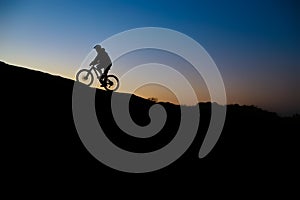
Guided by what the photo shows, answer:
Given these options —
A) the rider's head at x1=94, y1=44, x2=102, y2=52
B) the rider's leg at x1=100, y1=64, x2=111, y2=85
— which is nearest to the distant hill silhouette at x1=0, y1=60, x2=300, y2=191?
the rider's leg at x1=100, y1=64, x2=111, y2=85

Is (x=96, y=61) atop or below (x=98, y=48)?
below

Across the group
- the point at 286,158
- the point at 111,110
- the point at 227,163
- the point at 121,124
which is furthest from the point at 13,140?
the point at 286,158

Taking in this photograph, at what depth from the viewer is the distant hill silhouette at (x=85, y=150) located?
8844 millimetres

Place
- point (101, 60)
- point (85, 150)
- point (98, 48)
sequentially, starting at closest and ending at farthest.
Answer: point (85, 150) < point (98, 48) < point (101, 60)

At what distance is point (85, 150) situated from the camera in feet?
34.5

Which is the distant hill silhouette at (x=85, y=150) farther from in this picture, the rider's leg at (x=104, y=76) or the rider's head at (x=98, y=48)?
the rider's head at (x=98, y=48)

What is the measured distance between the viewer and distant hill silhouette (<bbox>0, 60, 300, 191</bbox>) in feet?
29.0

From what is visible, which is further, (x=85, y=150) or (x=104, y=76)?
(x=104, y=76)

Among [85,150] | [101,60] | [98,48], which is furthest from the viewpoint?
[101,60]

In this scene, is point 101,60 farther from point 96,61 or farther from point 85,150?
point 85,150

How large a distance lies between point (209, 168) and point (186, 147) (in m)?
2.43

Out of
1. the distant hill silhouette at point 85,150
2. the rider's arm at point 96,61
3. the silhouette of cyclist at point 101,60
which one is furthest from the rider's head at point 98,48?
the distant hill silhouette at point 85,150

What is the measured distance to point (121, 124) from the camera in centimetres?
1444

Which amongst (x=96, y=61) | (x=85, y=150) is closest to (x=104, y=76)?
(x=96, y=61)
